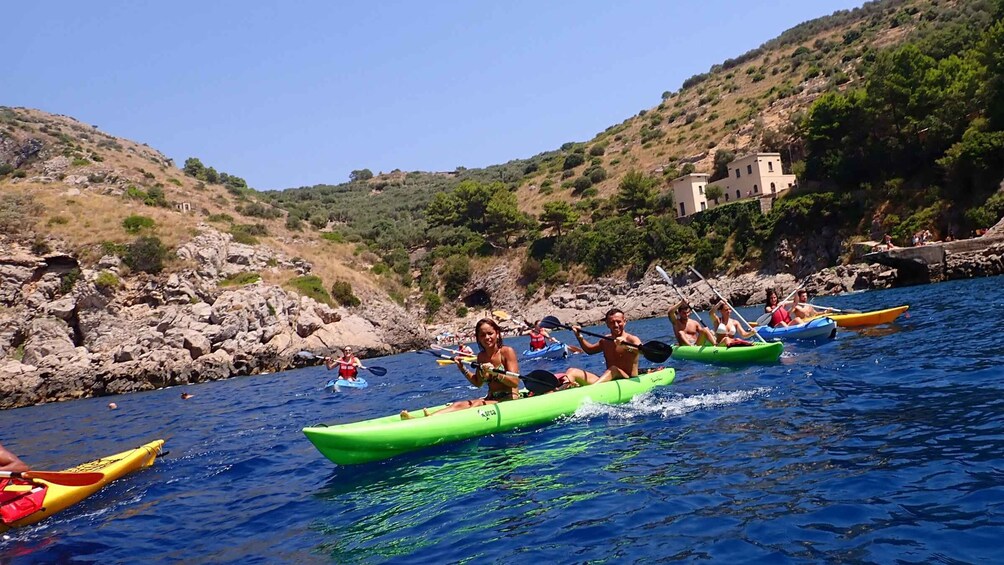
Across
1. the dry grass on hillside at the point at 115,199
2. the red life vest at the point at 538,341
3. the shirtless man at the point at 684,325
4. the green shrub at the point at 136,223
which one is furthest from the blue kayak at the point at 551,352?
the green shrub at the point at 136,223

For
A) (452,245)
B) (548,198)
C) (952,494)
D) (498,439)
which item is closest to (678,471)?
(952,494)

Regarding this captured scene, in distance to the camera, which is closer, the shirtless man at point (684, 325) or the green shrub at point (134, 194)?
the shirtless man at point (684, 325)

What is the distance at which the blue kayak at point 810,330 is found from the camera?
1370 cm

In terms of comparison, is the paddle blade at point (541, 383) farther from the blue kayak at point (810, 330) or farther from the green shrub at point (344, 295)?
Result: the green shrub at point (344, 295)

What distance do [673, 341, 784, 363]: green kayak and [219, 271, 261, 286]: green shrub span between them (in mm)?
27973

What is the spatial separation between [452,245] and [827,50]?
4002 cm

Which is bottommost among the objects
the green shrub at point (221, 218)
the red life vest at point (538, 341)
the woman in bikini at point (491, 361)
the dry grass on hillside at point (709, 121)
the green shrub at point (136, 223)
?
the red life vest at point (538, 341)

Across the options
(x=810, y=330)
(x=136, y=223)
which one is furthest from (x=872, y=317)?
(x=136, y=223)

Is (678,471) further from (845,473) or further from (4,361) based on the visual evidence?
(4,361)

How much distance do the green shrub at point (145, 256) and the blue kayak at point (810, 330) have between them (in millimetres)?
29785

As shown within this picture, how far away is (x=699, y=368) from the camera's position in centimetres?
1294

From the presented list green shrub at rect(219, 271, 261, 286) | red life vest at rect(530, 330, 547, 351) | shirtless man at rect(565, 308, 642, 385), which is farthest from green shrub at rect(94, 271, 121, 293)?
shirtless man at rect(565, 308, 642, 385)

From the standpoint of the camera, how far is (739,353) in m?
12.0

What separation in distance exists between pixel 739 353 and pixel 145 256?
30.6 meters
